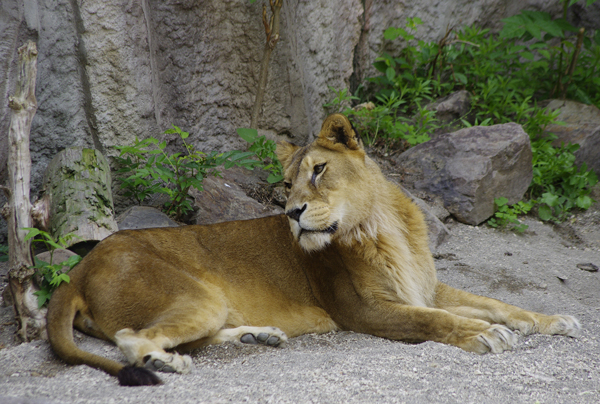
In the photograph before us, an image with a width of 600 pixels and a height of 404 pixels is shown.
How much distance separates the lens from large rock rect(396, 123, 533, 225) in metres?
6.31

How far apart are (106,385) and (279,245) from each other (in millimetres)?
1739

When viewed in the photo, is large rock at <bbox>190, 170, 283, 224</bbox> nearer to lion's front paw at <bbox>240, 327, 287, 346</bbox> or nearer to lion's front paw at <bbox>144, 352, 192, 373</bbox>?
lion's front paw at <bbox>240, 327, 287, 346</bbox>

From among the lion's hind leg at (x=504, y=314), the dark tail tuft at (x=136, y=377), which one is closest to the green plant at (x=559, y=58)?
the lion's hind leg at (x=504, y=314)

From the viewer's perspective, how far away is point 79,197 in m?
4.40

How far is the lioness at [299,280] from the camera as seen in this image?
10.5ft

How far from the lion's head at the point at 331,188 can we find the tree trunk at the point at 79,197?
1621 mm

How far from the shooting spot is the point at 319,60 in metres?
7.26

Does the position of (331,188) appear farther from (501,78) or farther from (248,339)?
(501,78)

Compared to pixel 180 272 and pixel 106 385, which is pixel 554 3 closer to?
pixel 180 272

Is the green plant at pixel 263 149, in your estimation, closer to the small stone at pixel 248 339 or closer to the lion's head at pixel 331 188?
the lion's head at pixel 331 188

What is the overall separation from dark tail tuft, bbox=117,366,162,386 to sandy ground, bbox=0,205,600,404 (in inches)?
1.8

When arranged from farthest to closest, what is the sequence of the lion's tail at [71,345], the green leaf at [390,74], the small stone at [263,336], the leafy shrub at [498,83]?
the green leaf at [390,74], the leafy shrub at [498,83], the small stone at [263,336], the lion's tail at [71,345]

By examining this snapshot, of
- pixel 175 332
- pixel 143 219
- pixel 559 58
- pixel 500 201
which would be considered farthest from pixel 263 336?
pixel 559 58

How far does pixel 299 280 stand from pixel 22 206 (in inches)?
78.3
